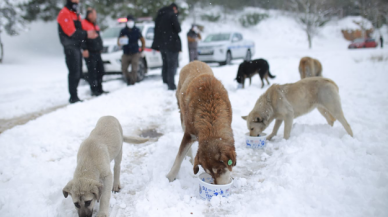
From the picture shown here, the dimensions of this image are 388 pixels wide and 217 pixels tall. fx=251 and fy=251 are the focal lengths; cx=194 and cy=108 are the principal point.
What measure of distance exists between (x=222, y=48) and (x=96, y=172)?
44.1 feet

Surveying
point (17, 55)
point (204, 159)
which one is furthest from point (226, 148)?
point (17, 55)

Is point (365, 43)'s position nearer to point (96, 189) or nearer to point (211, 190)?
point (211, 190)

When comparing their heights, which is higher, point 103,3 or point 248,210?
point 103,3

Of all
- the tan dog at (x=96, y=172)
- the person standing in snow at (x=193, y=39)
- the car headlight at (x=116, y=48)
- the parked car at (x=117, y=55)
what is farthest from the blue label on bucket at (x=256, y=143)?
the person standing in snow at (x=193, y=39)

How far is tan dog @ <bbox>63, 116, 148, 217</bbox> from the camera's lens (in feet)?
7.98

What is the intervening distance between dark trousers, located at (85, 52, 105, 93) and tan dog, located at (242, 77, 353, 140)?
5.34 meters

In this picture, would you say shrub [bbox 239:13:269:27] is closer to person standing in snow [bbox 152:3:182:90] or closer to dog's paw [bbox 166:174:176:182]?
person standing in snow [bbox 152:3:182:90]

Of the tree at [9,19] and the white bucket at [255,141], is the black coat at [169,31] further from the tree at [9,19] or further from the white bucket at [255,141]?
the tree at [9,19]

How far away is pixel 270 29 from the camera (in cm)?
4328

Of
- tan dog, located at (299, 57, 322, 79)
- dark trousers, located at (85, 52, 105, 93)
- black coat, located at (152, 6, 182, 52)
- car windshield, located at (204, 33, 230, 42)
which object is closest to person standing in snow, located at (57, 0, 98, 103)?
dark trousers, located at (85, 52, 105, 93)

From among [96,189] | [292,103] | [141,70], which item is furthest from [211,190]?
[141,70]

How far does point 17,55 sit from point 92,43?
16.0m

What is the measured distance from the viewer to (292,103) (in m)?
4.85

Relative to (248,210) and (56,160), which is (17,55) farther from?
(248,210)
